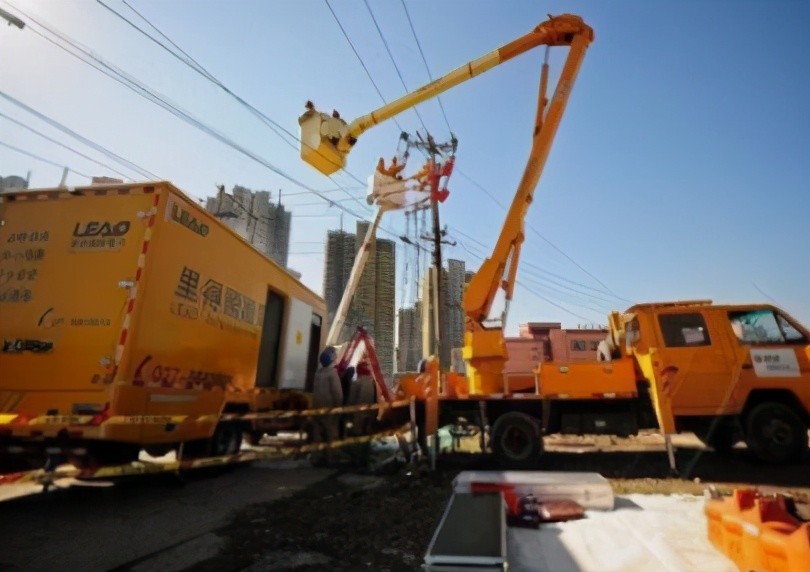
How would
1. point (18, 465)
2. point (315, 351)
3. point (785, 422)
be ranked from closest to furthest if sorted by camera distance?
point (18, 465), point (785, 422), point (315, 351)

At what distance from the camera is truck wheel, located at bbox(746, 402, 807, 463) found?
662cm

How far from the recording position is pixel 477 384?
25.6ft

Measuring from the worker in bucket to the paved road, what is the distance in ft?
3.04

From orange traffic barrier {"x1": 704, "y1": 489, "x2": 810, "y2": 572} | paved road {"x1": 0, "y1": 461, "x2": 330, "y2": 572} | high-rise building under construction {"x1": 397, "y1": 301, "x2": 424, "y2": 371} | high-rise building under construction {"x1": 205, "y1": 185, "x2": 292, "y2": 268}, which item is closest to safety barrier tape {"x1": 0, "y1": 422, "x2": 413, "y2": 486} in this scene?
paved road {"x1": 0, "y1": 461, "x2": 330, "y2": 572}

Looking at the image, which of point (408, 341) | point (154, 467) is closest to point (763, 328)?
point (154, 467)

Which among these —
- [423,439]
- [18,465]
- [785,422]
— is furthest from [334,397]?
[785,422]

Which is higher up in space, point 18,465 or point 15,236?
point 15,236

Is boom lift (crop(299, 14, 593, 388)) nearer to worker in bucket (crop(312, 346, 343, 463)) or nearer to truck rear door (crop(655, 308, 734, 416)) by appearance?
worker in bucket (crop(312, 346, 343, 463))

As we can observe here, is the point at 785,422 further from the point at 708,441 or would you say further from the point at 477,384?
the point at 477,384

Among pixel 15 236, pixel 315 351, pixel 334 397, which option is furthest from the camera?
pixel 315 351

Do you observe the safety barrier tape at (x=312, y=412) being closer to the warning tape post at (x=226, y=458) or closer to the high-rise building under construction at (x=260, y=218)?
the warning tape post at (x=226, y=458)

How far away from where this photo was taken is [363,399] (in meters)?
7.86

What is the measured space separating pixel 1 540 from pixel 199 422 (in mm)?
1998

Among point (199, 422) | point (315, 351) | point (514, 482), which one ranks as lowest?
point (514, 482)
